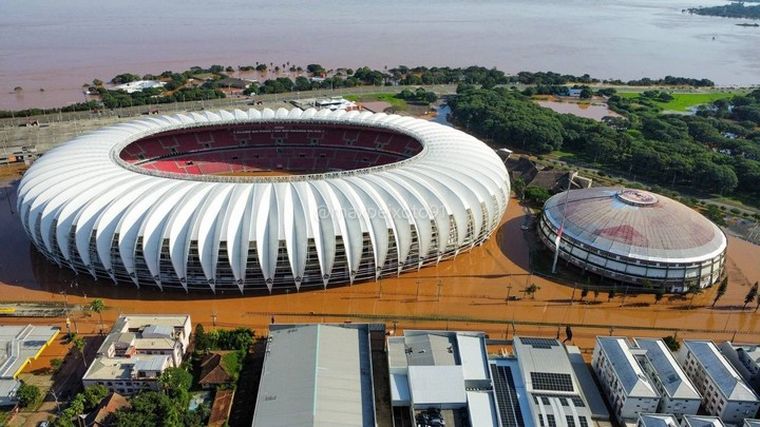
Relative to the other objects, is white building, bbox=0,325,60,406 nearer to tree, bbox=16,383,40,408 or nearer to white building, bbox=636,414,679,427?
tree, bbox=16,383,40,408

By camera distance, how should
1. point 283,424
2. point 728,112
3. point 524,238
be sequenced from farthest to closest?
point 728,112 → point 524,238 → point 283,424

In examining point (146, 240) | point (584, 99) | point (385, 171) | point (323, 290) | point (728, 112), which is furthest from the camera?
point (584, 99)

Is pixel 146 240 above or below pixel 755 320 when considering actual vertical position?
above

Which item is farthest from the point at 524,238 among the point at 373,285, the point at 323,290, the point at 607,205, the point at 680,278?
the point at 323,290

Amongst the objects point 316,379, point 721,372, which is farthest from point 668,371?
point 316,379

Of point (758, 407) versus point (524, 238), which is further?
point (524, 238)

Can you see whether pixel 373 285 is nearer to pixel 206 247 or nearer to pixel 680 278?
pixel 206 247

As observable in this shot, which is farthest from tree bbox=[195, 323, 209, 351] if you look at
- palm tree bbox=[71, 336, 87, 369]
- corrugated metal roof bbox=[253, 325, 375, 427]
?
palm tree bbox=[71, 336, 87, 369]
